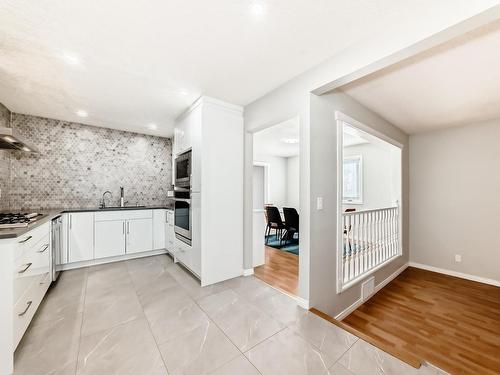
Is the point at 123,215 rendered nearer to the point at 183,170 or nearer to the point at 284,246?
the point at 183,170

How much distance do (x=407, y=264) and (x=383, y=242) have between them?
1.44 m

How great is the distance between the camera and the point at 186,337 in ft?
5.41

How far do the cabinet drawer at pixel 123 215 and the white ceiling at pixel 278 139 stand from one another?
8.31ft

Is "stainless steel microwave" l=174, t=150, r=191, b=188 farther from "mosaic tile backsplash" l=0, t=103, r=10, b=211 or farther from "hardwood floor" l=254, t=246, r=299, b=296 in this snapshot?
"mosaic tile backsplash" l=0, t=103, r=10, b=211

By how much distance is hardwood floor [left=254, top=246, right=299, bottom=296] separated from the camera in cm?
273

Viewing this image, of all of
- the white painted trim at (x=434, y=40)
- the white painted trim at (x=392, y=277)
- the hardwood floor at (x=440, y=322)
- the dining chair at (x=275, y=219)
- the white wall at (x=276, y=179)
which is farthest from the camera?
the white wall at (x=276, y=179)

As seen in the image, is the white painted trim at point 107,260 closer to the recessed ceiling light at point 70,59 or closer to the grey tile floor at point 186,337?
the grey tile floor at point 186,337

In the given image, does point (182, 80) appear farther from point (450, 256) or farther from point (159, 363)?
point (450, 256)

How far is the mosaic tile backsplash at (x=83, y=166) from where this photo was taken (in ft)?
10.8

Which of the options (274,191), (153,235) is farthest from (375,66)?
(274,191)

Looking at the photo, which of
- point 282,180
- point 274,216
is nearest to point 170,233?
point 274,216

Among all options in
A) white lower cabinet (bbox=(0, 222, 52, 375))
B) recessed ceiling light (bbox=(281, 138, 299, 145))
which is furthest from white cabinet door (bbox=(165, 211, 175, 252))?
recessed ceiling light (bbox=(281, 138, 299, 145))

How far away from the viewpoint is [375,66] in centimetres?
162

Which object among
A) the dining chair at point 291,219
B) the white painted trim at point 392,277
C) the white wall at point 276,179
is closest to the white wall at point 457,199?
the white painted trim at point 392,277
